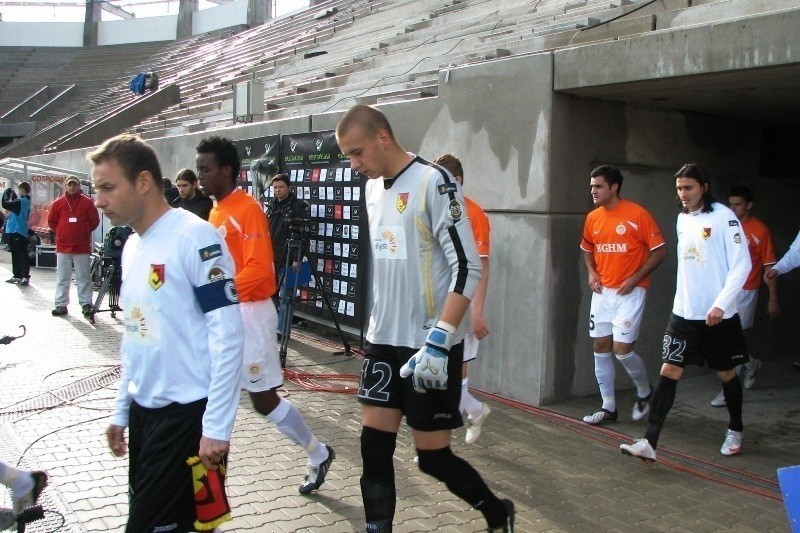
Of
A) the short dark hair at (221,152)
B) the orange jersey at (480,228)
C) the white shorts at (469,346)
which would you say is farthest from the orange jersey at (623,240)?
the short dark hair at (221,152)

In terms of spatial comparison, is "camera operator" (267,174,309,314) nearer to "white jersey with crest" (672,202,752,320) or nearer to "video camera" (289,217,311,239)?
"video camera" (289,217,311,239)

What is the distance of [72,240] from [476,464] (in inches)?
325

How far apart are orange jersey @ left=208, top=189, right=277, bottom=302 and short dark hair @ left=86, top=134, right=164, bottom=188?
1485 mm

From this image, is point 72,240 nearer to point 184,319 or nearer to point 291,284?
point 291,284

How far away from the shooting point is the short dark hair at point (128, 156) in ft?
9.25

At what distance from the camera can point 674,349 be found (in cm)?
520

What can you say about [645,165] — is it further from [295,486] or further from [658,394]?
[295,486]

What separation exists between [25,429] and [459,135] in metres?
4.43

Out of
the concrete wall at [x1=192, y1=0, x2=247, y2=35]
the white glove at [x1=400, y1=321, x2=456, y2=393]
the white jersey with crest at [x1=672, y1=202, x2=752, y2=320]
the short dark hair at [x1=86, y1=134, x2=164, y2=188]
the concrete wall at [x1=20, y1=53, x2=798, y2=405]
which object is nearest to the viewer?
the short dark hair at [x1=86, y1=134, x2=164, y2=188]

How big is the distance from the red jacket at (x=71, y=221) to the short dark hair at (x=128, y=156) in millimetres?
9194

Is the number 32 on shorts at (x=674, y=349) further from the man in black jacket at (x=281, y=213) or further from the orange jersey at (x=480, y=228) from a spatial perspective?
the man in black jacket at (x=281, y=213)

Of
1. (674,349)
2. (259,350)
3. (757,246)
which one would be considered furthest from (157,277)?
(757,246)

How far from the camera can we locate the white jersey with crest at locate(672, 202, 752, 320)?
5078 mm

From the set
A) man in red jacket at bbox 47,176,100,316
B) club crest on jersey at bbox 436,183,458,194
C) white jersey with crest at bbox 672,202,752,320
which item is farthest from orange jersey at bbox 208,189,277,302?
man in red jacket at bbox 47,176,100,316
